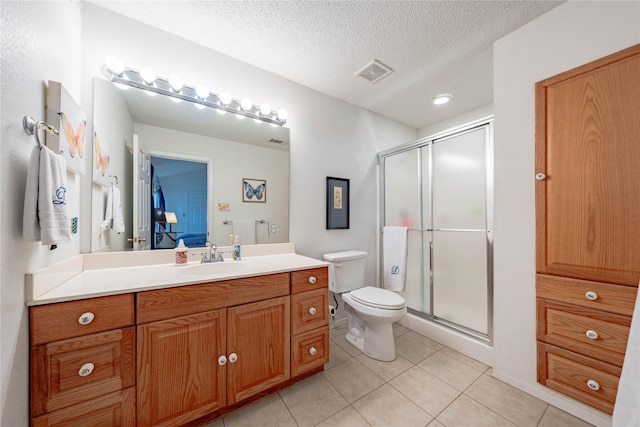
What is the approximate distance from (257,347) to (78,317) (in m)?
0.81

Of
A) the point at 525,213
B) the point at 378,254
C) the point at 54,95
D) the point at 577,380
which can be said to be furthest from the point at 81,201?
the point at 577,380

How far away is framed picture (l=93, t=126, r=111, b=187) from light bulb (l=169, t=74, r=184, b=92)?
0.54 metres

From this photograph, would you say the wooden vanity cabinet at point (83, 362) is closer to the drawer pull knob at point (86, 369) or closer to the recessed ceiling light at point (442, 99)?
the drawer pull knob at point (86, 369)

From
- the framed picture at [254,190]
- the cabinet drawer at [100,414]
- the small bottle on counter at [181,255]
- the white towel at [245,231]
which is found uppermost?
the framed picture at [254,190]

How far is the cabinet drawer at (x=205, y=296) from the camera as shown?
104 cm

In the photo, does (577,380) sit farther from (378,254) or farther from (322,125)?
(322,125)

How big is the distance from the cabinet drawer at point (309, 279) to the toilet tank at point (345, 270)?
0.50 m

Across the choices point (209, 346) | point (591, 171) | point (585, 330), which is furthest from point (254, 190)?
point (585, 330)

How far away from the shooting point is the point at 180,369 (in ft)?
3.61

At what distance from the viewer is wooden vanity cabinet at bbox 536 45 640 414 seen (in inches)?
43.7

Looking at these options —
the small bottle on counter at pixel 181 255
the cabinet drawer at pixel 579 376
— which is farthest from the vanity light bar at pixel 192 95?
the cabinet drawer at pixel 579 376

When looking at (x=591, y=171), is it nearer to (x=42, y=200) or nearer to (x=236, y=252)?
(x=236, y=252)

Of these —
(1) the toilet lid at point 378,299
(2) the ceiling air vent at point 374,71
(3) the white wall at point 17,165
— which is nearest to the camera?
(3) the white wall at point 17,165

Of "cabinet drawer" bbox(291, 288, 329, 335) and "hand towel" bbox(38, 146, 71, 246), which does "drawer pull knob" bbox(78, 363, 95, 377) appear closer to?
"hand towel" bbox(38, 146, 71, 246)
